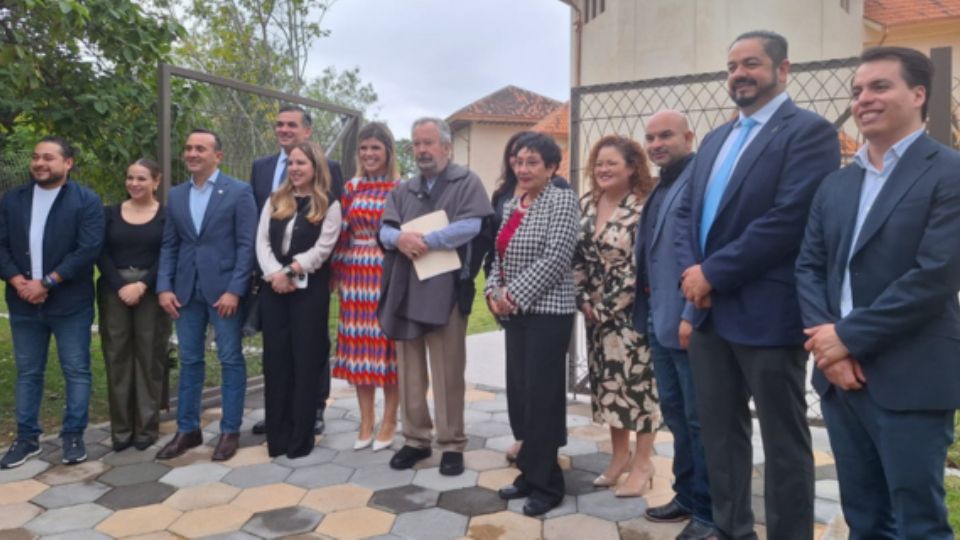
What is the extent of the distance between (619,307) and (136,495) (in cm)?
261

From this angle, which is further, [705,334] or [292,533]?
[292,533]

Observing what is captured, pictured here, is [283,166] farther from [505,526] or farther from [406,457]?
[505,526]

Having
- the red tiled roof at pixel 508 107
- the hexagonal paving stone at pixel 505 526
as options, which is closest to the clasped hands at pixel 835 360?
the hexagonal paving stone at pixel 505 526

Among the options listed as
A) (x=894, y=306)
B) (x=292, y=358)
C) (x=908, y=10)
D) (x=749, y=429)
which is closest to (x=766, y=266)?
(x=894, y=306)

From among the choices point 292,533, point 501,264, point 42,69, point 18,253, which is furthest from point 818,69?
point 42,69

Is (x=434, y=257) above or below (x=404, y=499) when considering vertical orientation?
above

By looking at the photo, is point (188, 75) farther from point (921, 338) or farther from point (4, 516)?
point (921, 338)

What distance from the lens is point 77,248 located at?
4.14m

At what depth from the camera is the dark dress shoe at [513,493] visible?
3.56m

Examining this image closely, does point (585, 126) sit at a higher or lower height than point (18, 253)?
higher

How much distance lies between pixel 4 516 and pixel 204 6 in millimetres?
10877

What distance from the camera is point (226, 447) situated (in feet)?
13.9

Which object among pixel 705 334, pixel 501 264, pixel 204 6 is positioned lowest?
pixel 705 334

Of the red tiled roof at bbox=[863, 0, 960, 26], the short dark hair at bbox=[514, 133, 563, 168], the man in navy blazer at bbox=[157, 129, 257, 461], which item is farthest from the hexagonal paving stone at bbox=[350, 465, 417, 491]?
the red tiled roof at bbox=[863, 0, 960, 26]
